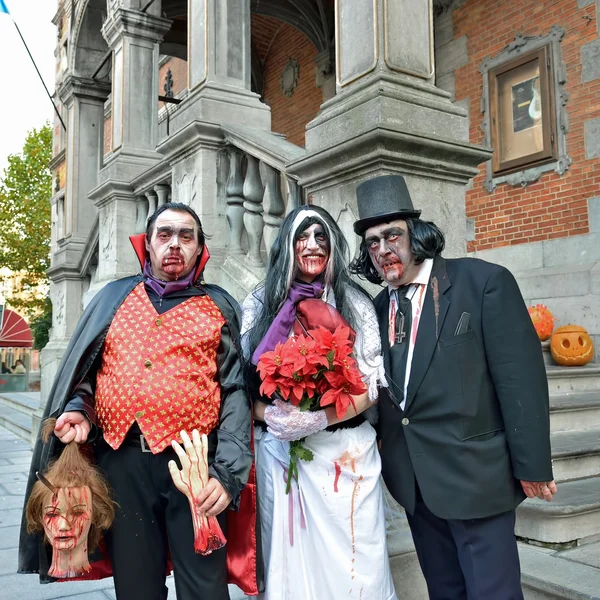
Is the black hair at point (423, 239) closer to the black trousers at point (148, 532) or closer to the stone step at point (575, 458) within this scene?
the black trousers at point (148, 532)

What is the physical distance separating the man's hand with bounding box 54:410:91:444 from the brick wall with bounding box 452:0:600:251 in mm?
5860

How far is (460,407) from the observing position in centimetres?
215

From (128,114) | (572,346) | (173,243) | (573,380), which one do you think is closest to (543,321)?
(572,346)

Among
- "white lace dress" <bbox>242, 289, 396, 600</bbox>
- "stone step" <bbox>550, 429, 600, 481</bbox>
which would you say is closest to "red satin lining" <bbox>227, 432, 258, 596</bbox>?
"white lace dress" <bbox>242, 289, 396, 600</bbox>

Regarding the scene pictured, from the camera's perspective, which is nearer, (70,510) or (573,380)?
(70,510)

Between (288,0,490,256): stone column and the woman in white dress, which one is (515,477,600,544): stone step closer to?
the woman in white dress

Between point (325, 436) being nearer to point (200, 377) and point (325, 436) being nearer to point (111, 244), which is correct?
→ point (200, 377)

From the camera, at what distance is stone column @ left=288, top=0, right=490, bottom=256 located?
3.36 metres

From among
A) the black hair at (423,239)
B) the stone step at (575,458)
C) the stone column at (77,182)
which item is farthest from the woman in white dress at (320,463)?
the stone column at (77,182)

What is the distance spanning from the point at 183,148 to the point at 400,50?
7.53 feet

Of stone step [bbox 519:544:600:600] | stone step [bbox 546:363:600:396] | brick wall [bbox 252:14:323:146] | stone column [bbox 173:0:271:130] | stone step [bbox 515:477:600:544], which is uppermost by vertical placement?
brick wall [bbox 252:14:323:146]

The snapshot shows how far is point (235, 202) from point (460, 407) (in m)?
3.30

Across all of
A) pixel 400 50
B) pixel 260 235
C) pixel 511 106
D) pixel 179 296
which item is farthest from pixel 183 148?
pixel 511 106

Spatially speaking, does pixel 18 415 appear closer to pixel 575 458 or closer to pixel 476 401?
pixel 575 458
